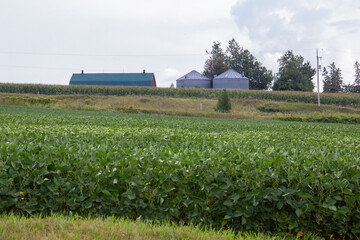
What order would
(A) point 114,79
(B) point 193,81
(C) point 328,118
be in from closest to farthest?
1. (C) point 328,118
2. (B) point 193,81
3. (A) point 114,79

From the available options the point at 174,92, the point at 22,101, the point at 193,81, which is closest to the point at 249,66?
the point at 193,81

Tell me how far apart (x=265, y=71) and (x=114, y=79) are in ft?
142

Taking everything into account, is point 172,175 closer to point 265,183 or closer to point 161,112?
point 265,183

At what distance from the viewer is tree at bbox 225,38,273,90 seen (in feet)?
288

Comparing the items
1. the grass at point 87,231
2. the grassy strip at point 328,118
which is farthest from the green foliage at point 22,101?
the grass at point 87,231

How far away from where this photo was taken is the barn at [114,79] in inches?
3098

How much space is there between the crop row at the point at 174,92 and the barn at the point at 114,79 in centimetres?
1443

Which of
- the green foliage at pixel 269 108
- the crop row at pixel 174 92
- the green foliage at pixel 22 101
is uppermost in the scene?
the crop row at pixel 174 92

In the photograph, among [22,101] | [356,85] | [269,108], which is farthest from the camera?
[356,85]

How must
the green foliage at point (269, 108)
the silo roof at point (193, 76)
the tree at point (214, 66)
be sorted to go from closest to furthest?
1. the green foliage at point (269, 108)
2. the silo roof at point (193, 76)
3. the tree at point (214, 66)

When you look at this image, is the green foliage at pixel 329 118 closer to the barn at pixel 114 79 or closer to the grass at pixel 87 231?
the grass at pixel 87 231

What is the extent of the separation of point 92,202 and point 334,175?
4064 mm

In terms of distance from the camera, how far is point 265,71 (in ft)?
289

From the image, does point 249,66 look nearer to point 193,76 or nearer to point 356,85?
point 193,76
